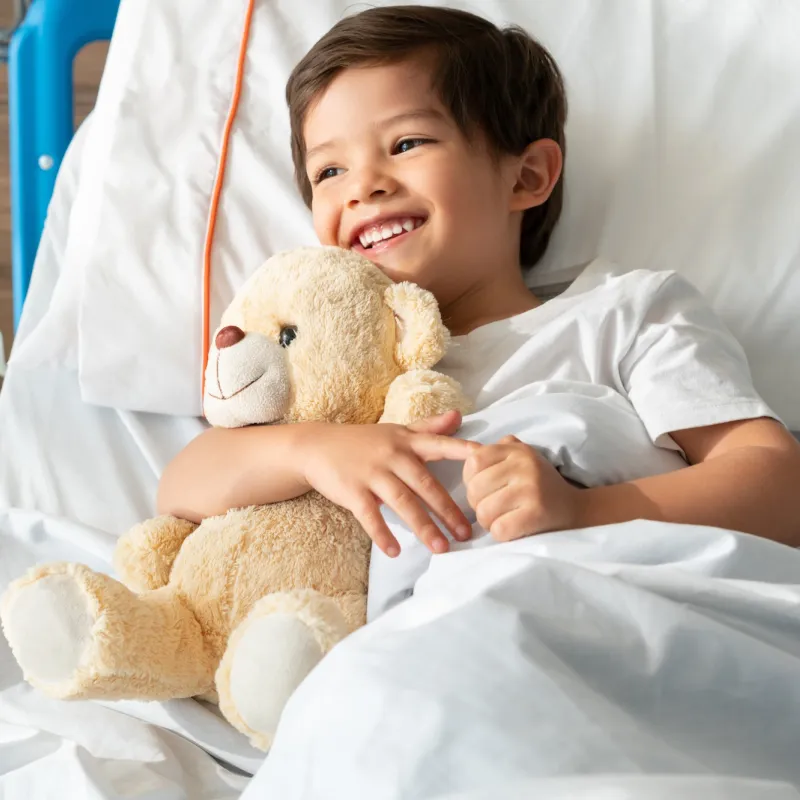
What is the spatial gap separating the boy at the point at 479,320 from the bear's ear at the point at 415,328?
3.2 inches

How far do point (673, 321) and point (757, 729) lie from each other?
1.46ft

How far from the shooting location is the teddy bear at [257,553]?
31.0 inches

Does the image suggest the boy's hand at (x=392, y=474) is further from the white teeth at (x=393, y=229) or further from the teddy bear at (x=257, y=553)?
the white teeth at (x=393, y=229)

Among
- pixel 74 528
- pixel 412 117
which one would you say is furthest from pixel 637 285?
pixel 74 528

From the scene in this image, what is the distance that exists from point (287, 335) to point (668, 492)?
1.16 feet

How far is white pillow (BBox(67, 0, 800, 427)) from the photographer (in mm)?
1188

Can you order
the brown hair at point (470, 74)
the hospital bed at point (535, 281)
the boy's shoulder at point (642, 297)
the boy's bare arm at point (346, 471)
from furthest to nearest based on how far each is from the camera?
the brown hair at point (470, 74) → the boy's shoulder at point (642, 297) → the boy's bare arm at point (346, 471) → the hospital bed at point (535, 281)

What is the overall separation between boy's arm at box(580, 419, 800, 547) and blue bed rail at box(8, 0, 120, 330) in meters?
0.90

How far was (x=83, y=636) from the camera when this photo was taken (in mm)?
792

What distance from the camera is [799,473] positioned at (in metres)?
0.89

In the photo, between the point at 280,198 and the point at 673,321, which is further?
the point at 280,198

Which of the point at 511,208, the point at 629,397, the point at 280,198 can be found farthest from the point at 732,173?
the point at 280,198

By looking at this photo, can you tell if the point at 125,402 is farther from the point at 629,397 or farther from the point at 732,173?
the point at 732,173

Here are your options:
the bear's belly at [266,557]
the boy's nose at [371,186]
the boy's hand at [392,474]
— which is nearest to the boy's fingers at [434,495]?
the boy's hand at [392,474]
